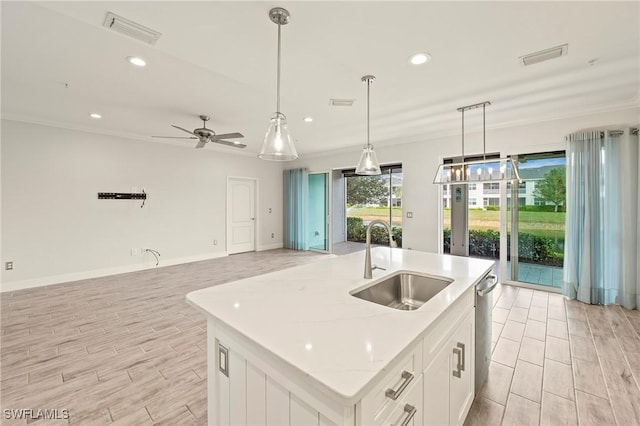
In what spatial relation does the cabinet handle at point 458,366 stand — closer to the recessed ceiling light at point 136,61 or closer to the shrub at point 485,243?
the recessed ceiling light at point 136,61

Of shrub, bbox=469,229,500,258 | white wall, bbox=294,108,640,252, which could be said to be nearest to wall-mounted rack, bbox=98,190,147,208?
white wall, bbox=294,108,640,252

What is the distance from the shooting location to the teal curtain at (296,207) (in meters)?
7.31

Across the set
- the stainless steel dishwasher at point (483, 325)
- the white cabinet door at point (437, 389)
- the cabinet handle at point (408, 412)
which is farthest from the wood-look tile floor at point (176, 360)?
the cabinet handle at point (408, 412)

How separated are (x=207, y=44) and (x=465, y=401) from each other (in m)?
3.13

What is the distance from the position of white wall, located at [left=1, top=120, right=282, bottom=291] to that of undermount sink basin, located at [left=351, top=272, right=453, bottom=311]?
5.26 meters

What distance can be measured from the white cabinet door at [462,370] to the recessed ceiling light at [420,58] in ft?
6.88

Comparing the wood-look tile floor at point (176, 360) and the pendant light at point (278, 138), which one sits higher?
the pendant light at point (278, 138)

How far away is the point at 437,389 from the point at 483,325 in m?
0.93

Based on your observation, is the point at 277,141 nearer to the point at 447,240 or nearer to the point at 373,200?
the point at 447,240

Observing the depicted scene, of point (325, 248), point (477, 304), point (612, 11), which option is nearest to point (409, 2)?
point (612, 11)

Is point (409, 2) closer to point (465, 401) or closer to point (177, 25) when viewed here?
point (177, 25)

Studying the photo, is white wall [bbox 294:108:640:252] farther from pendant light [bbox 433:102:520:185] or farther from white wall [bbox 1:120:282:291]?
white wall [bbox 1:120:282:291]

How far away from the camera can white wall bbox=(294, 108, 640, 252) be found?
12.9 ft

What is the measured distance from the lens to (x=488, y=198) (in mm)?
5391
